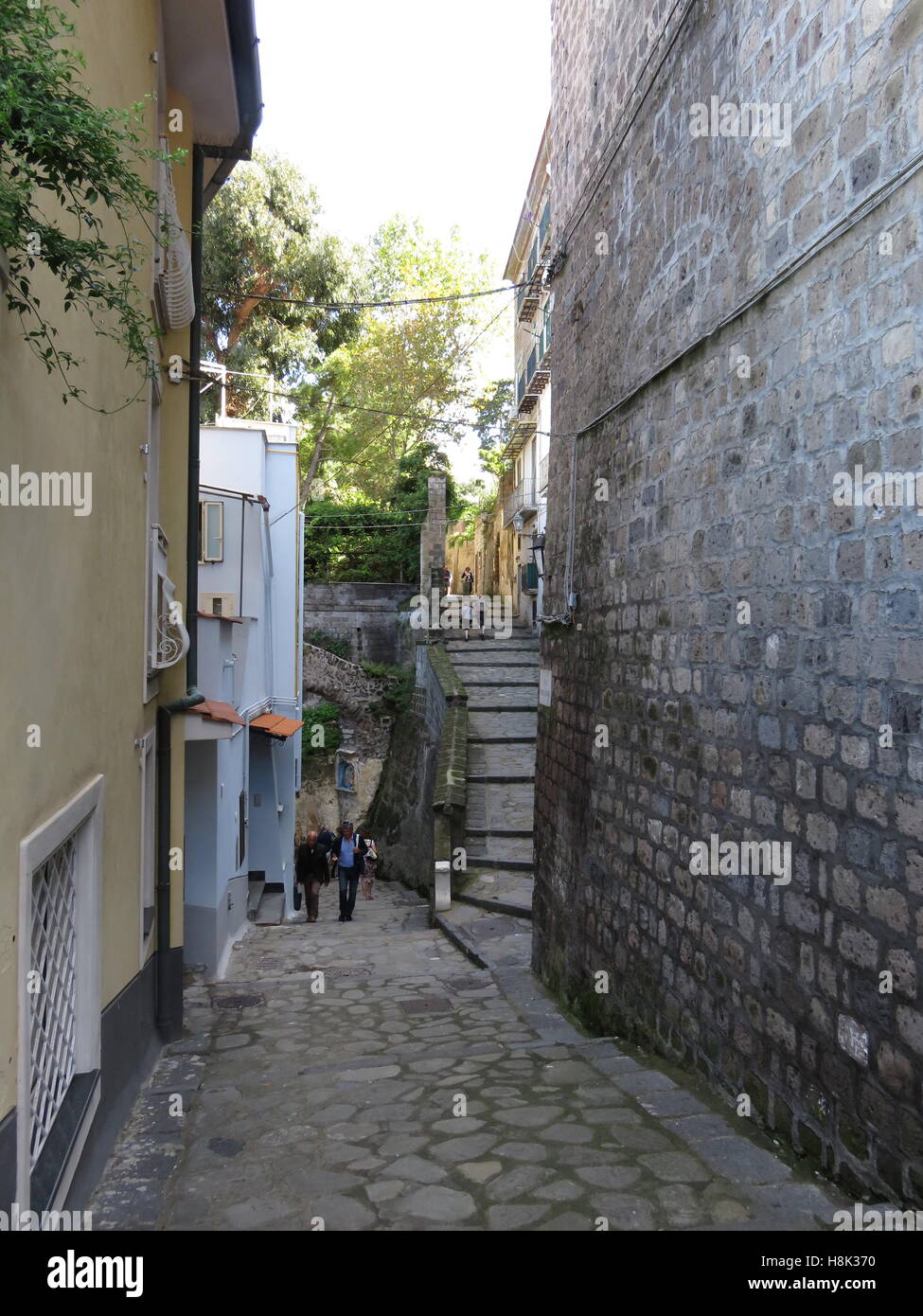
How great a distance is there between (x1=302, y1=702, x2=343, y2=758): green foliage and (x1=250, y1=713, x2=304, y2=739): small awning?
350 inches

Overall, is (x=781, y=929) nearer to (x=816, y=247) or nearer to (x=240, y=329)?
(x=816, y=247)

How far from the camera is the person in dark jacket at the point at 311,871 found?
13461 millimetres

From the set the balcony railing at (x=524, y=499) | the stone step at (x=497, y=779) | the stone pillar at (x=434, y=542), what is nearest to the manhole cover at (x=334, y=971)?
the stone step at (x=497, y=779)

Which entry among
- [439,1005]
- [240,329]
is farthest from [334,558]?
[439,1005]

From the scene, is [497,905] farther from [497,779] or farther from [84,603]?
[84,603]

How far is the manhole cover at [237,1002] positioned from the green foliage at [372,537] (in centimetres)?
1908

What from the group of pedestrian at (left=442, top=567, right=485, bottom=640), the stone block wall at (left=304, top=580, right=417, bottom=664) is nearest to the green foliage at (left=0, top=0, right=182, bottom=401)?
the group of pedestrian at (left=442, top=567, right=485, bottom=640)

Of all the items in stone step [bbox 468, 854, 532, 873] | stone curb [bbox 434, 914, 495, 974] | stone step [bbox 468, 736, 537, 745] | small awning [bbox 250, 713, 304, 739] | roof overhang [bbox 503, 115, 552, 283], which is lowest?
stone curb [bbox 434, 914, 495, 974]

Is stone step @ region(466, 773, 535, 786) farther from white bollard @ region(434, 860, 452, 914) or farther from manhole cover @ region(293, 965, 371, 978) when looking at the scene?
manhole cover @ region(293, 965, 371, 978)

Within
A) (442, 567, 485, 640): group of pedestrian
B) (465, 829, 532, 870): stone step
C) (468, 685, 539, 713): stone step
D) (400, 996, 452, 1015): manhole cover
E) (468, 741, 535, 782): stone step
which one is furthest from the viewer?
(442, 567, 485, 640): group of pedestrian

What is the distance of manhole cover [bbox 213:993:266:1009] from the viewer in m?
8.23

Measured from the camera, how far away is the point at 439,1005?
A: 26.9 ft

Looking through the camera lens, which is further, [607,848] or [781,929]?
[607,848]

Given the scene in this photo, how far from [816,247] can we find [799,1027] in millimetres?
3140
